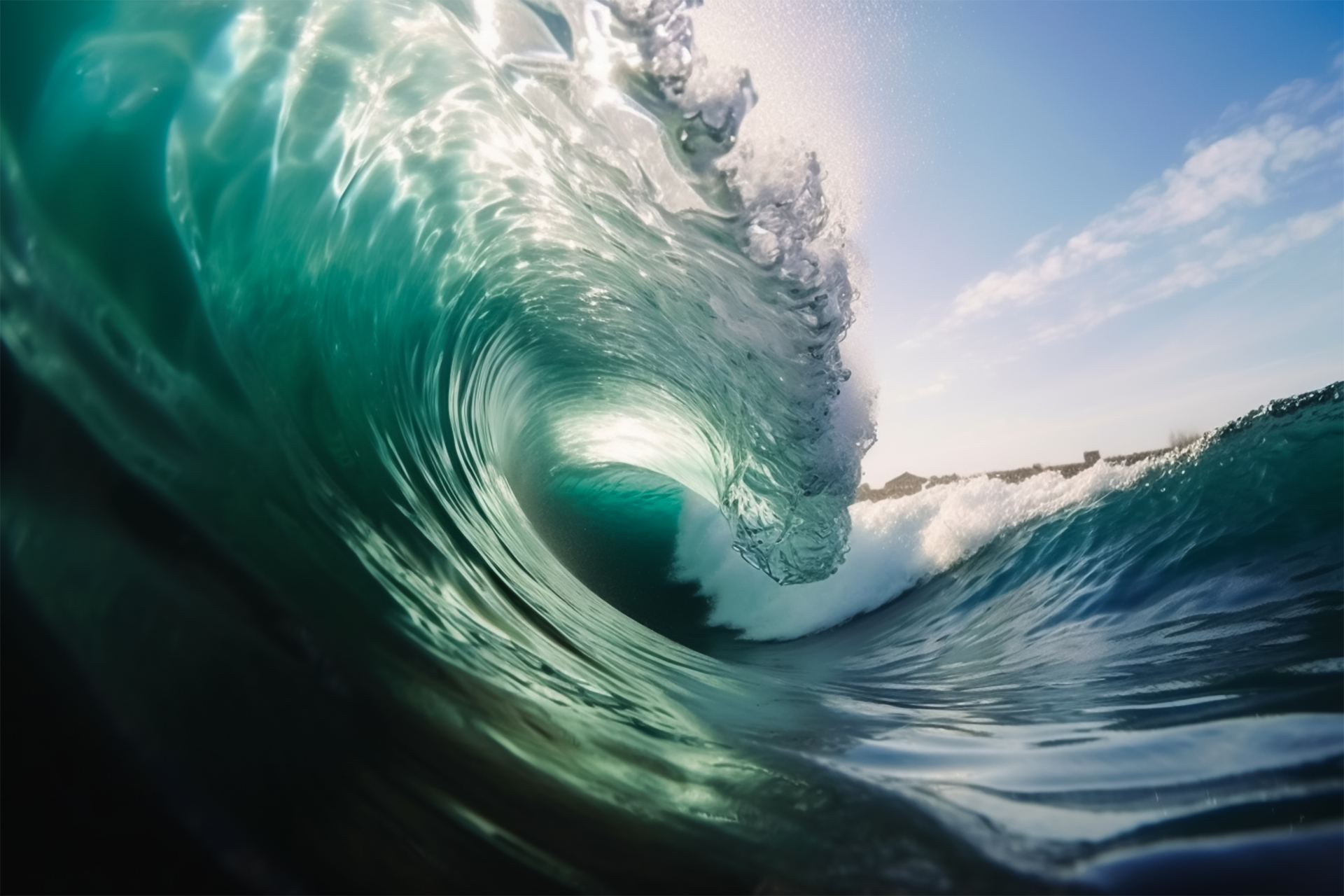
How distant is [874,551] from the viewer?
7.89 m

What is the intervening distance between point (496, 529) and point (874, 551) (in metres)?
5.16

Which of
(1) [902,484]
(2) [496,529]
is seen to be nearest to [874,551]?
(2) [496,529]

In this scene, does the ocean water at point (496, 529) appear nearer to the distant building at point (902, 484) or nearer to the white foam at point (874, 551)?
the white foam at point (874, 551)

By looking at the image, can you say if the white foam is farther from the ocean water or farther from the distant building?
the distant building

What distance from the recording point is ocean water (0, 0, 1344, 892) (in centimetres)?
120

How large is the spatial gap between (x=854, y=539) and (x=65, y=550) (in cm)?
762

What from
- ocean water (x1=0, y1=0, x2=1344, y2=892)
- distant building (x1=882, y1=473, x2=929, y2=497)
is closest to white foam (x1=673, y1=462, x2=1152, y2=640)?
ocean water (x1=0, y1=0, x2=1344, y2=892)

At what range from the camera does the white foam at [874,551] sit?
7145mm

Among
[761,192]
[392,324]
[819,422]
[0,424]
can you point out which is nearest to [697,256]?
[761,192]

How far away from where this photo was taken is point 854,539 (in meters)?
8.14

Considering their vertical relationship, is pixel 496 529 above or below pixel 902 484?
below

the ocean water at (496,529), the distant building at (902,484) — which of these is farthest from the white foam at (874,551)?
the distant building at (902,484)

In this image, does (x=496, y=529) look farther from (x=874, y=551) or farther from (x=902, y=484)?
(x=902, y=484)

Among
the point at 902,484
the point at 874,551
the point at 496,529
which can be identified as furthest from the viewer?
the point at 902,484
